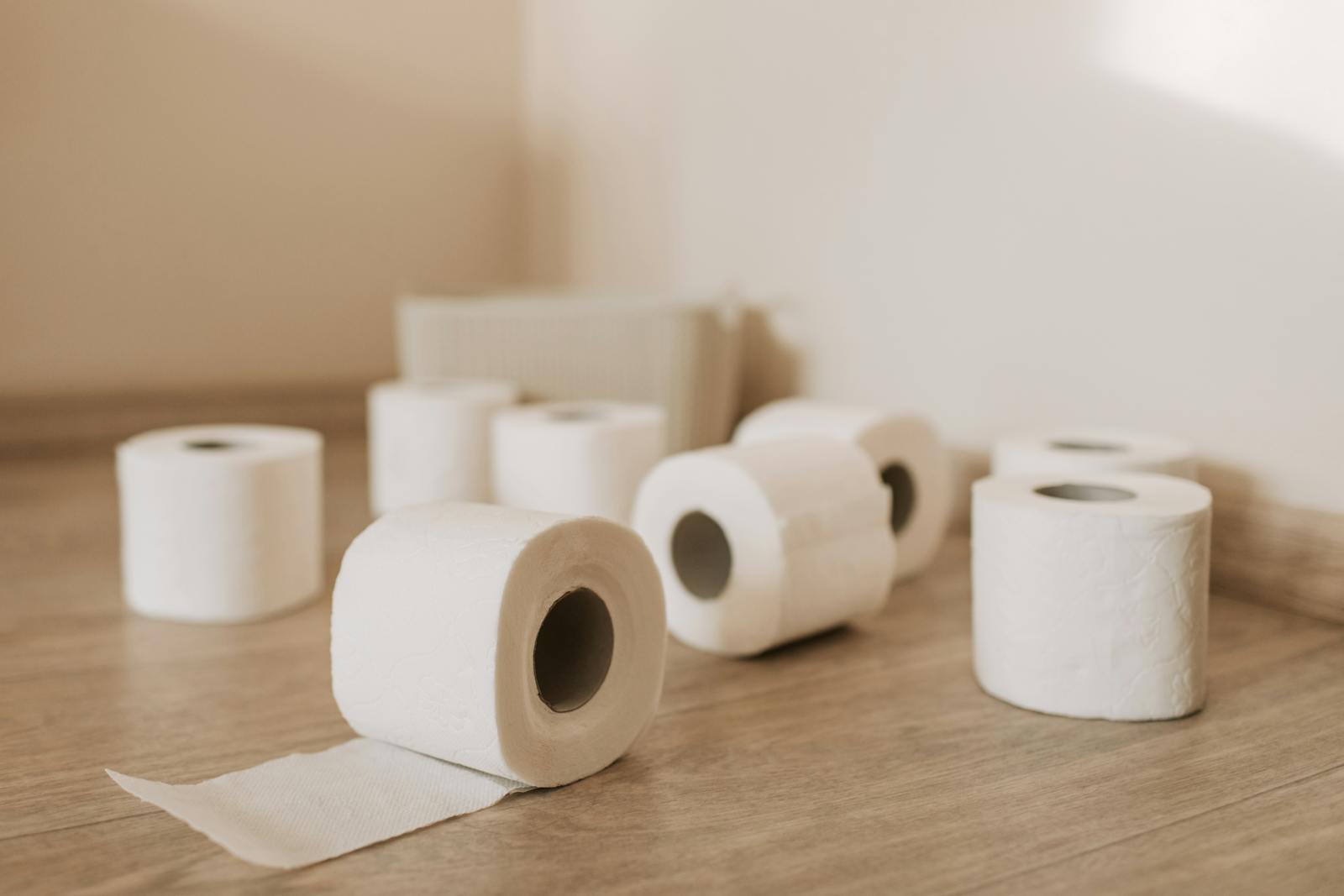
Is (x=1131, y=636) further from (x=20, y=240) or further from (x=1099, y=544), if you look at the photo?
(x=20, y=240)

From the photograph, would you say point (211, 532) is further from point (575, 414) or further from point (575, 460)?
point (575, 414)

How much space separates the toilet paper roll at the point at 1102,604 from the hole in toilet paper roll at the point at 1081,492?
65 mm

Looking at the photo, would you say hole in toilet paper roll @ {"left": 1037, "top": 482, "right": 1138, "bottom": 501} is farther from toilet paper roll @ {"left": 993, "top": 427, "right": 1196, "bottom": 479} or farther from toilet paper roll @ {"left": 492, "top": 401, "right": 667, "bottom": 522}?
toilet paper roll @ {"left": 492, "top": 401, "right": 667, "bottom": 522}

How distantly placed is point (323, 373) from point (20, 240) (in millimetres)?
589

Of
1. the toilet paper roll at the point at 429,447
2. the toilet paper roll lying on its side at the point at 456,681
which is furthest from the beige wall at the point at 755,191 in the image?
the toilet paper roll lying on its side at the point at 456,681

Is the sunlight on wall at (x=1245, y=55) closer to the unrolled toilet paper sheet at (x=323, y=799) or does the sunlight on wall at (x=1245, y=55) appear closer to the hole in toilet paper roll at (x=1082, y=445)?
the hole in toilet paper roll at (x=1082, y=445)

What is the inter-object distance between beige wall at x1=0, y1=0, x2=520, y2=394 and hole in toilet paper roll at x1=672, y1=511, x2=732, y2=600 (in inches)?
56.8

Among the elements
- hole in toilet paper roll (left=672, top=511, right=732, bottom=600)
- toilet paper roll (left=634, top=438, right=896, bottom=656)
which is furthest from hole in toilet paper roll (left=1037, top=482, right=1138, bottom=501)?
hole in toilet paper roll (left=672, top=511, right=732, bottom=600)

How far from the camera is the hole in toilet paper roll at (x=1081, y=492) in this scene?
1.01 m

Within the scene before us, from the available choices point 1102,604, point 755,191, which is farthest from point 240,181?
point 1102,604

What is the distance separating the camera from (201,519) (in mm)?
1165

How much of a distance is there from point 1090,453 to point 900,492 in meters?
0.23

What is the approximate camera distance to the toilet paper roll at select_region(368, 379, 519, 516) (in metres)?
1.62

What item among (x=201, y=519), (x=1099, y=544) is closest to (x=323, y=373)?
(x=201, y=519)
